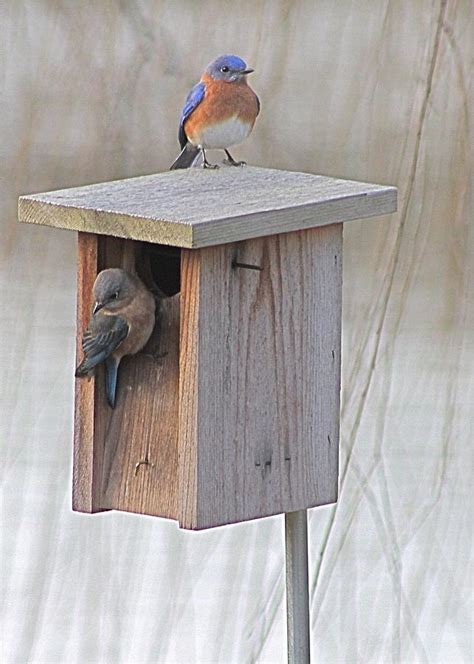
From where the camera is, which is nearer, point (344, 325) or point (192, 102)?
point (192, 102)

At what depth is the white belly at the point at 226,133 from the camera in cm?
313

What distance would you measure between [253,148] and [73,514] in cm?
100

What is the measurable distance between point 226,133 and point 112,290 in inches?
27.9

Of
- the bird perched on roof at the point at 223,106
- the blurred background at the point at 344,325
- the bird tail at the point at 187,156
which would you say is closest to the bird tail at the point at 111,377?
the bird perched on roof at the point at 223,106

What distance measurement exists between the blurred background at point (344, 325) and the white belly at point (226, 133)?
0.58 metres

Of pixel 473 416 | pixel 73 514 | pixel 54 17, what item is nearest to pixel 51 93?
pixel 54 17

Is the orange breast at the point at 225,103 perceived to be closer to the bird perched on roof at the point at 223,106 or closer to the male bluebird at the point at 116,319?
the bird perched on roof at the point at 223,106

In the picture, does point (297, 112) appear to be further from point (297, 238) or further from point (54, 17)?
point (297, 238)

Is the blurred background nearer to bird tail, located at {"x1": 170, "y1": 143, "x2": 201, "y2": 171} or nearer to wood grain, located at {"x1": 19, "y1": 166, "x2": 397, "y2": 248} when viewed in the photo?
bird tail, located at {"x1": 170, "y1": 143, "x2": 201, "y2": 171}

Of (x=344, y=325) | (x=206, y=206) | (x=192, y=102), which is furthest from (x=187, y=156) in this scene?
(x=206, y=206)

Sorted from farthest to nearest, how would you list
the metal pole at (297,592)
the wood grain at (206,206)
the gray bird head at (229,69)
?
the gray bird head at (229,69) < the metal pole at (297,592) < the wood grain at (206,206)

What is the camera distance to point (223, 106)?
3119 mm

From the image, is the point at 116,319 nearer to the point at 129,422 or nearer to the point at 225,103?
the point at 129,422

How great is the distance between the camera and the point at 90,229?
8.34 feet
